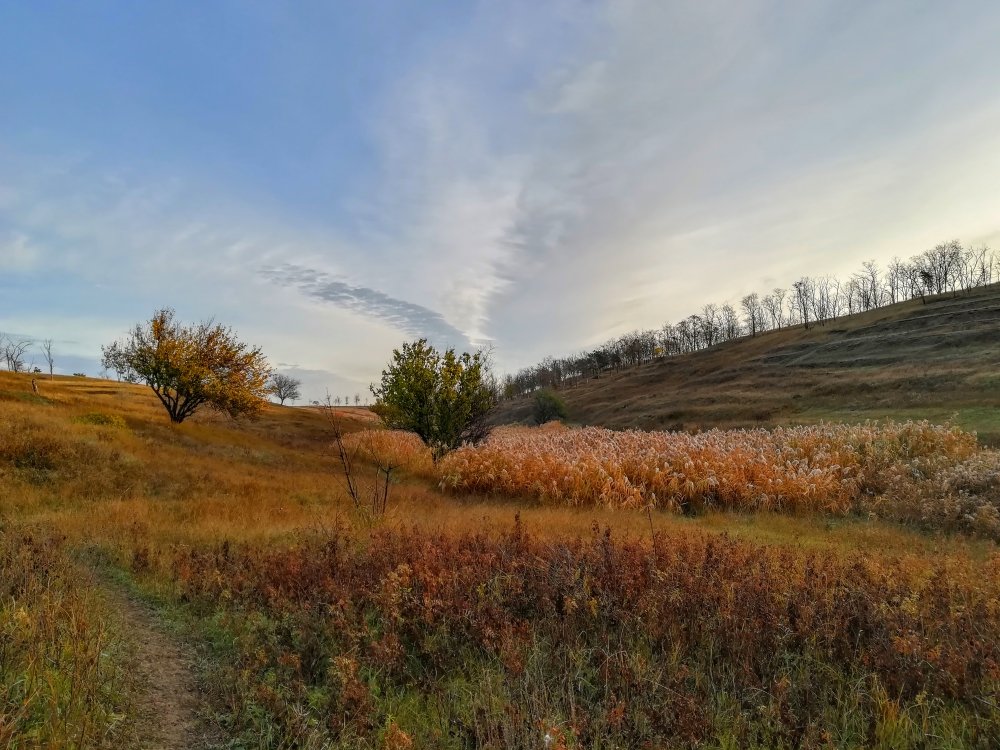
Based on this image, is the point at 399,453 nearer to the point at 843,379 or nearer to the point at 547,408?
the point at 547,408

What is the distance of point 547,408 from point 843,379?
31925 mm

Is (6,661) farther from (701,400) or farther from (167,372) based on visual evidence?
(701,400)

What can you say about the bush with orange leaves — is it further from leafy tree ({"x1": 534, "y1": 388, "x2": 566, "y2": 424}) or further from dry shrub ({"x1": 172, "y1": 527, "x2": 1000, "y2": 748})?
leafy tree ({"x1": 534, "y1": 388, "x2": 566, "y2": 424})

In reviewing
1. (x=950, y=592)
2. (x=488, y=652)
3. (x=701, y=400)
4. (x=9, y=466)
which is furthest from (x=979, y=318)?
(x=9, y=466)

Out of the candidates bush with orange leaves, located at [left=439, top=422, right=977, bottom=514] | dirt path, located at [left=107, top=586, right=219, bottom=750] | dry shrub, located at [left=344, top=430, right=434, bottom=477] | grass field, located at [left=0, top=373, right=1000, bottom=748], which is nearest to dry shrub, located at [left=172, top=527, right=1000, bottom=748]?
grass field, located at [left=0, top=373, right=1000, bottom=748]

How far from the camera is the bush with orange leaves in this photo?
11.7 meters

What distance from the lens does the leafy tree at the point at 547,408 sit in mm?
64625

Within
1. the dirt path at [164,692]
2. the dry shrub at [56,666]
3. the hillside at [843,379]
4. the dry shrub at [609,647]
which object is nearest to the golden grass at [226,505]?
the dry shrub at [609,647]

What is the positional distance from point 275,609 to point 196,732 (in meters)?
1.67

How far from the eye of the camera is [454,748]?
3072 mm

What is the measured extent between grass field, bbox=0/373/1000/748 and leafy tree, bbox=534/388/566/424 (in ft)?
185

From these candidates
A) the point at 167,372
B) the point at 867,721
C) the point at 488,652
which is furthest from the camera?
the point at 167,372

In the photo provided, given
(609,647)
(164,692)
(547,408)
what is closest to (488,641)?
(609,647)

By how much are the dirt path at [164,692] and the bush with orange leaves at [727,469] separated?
30.0 feet
